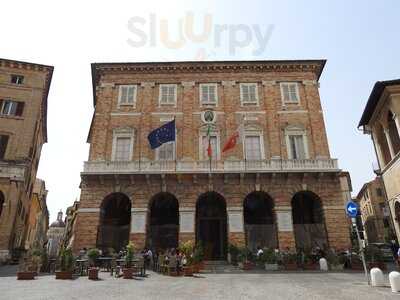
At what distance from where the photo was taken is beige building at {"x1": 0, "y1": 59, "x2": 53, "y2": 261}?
2080cm

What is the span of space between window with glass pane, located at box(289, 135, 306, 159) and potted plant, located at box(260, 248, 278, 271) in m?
7.61

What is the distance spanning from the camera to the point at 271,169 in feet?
66.1

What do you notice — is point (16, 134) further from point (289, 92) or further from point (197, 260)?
point (289, 92)

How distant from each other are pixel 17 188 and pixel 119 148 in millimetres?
7620

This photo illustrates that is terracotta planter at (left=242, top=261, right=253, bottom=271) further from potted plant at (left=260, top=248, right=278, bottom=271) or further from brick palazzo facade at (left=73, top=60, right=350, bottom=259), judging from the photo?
brick palazzo facade at (left=73, top=60, right=350, bottom=259)

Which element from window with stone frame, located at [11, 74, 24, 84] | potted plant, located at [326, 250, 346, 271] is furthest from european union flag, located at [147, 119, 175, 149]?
window with stone frame, located at [11, 74, 24, 84]

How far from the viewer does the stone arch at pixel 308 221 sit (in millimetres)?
19828

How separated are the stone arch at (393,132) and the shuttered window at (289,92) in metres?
6.57

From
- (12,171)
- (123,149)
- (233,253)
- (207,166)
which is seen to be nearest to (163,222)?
(207,166)

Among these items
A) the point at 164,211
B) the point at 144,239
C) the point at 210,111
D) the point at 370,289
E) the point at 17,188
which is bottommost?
the point at 370,289

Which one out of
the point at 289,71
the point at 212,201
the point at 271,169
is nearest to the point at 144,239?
the point at 212,201

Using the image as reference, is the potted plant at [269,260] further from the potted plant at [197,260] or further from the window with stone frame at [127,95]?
the window with stone frame at [127,95]

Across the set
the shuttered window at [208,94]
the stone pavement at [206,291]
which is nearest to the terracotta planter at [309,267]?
the stone pavement at [206,291]

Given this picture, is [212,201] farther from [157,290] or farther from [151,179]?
[157,290]
